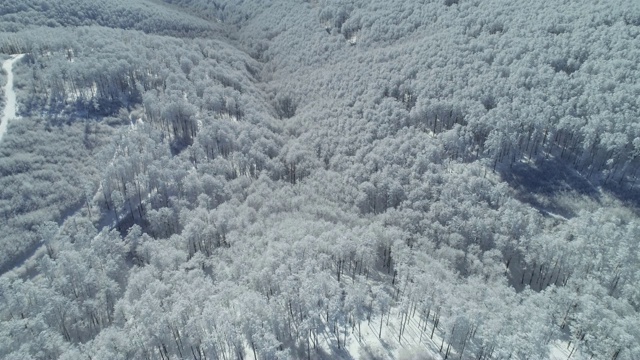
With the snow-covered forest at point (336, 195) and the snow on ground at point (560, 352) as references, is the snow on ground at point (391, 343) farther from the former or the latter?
the snow on ground at point (560, 352)

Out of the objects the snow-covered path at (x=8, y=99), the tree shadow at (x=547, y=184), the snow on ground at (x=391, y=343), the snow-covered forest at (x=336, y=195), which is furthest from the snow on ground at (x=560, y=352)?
the snow-covered path at (x=8, y=99)

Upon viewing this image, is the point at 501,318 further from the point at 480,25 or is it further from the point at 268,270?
the point at 480,25

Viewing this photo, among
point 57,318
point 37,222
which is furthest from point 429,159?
point 37,222

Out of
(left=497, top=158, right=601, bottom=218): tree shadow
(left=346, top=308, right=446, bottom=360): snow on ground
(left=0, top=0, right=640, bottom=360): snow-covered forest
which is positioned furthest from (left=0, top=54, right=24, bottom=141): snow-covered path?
(left=497, top=158, right=601, bottom=218): tree shadow

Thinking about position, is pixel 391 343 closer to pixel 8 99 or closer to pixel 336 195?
pixel 336 195

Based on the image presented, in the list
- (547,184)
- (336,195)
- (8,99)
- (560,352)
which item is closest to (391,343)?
(560,352)

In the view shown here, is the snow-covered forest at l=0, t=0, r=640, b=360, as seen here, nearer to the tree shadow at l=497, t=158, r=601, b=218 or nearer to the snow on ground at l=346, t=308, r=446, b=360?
the snow on ground at l=346, t=308, r=446, b=360
